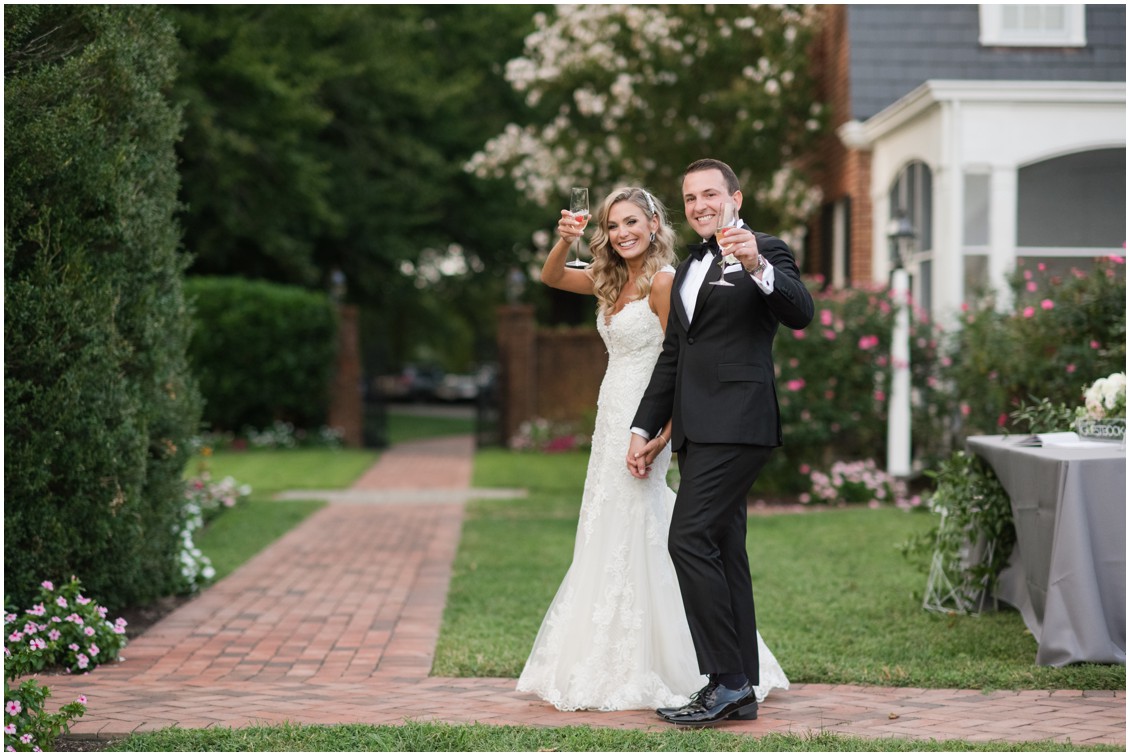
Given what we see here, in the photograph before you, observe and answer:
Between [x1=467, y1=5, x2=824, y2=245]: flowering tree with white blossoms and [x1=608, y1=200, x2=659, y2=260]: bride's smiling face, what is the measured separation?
12003 millimetres

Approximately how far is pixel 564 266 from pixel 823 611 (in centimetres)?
277

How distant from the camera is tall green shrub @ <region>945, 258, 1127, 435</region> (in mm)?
8844

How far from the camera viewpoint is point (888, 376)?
12156 mm

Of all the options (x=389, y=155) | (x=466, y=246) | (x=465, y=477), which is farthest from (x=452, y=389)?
(x=465, y=477)

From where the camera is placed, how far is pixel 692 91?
56.5ft

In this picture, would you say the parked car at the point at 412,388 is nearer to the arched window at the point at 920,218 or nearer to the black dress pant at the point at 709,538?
the arched window at the point at 920,218

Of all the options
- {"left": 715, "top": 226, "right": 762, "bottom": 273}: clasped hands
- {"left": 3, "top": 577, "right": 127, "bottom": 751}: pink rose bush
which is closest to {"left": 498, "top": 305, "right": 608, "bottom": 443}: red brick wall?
{"left": 3, "top": 577, "right": 127, "bottom": 751}: pink rose bush

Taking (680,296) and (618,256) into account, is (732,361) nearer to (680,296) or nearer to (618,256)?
(680,296)

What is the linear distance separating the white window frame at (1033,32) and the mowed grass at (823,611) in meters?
6.47

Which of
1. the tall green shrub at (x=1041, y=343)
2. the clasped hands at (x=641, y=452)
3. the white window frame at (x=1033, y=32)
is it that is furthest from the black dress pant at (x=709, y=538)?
the white window frame at (x=1033, y=32)

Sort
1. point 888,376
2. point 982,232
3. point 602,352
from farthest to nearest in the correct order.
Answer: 1. point 602,352
2. point 982,232
3. point 888,376

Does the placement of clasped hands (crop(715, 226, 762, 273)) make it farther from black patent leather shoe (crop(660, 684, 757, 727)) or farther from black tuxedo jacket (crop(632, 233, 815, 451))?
black patent leather shoe (crop(660, 684, 757, 727))

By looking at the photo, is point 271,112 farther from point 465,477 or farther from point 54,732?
point 54,732

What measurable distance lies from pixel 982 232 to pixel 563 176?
24.4ft
